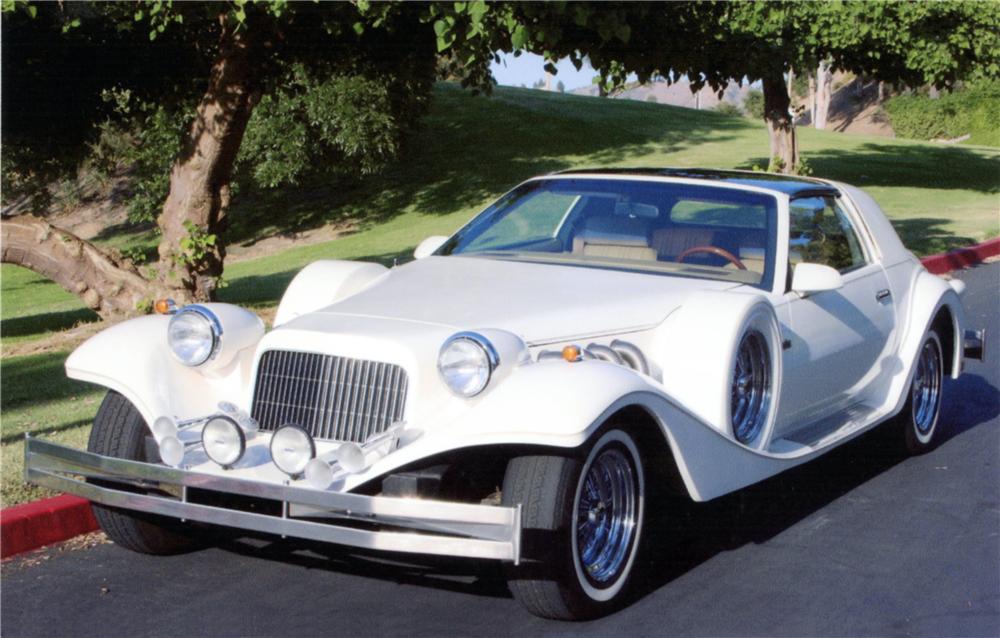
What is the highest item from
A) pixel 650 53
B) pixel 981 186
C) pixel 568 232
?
pixel 650 53

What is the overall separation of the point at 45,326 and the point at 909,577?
13.6m

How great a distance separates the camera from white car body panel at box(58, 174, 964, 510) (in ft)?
16.0

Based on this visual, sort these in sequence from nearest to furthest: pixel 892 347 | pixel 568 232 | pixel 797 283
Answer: pixel 797 283 → pixel 568 232 → pixel 892 347

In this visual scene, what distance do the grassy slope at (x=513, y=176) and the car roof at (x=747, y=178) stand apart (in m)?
6.12

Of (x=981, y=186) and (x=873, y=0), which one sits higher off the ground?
(x=873, y=0)

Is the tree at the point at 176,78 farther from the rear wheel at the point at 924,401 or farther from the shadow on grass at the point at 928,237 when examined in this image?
the shadow on grass at the point at 928,237

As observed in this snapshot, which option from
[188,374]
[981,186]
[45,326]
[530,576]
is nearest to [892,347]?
[530,576]

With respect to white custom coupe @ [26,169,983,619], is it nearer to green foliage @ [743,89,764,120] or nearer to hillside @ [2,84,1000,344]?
hillside @ [2,84,1000,344]

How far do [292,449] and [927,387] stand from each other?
15.0ft

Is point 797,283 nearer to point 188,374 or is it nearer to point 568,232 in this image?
point 568,232

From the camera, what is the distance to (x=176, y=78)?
14719mm

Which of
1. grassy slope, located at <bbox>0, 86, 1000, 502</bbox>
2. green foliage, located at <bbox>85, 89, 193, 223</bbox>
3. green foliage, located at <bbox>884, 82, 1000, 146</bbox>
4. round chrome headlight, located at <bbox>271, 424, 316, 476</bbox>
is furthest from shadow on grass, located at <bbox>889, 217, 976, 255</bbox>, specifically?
green foliage, located at <bbox>884, 82, 1000, 146</bbox>

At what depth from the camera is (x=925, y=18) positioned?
25.7 meters

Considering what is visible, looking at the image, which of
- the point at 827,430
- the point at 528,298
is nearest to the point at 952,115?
the point at 827,430
